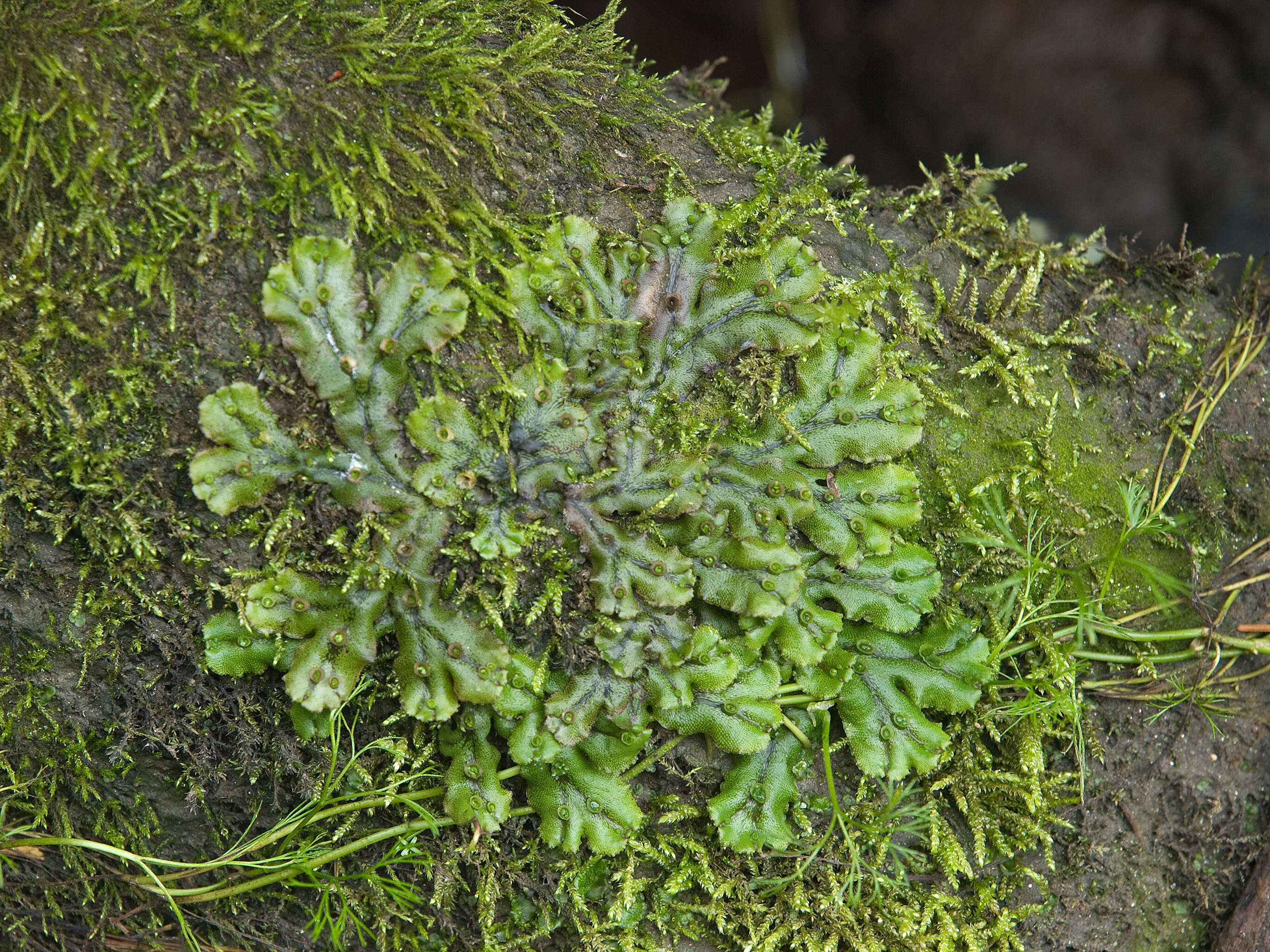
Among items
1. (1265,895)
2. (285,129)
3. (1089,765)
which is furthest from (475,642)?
(1265,895)

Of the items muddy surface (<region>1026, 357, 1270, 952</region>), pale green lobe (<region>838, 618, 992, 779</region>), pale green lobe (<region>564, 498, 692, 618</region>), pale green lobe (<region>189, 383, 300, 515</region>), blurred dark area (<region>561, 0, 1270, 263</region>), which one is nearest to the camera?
pale green lobe (<region>189, 383, 300, 515</region>)

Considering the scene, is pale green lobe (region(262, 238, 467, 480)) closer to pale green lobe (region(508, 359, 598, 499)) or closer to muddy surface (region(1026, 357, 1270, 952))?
pale green lobe (region(508, 359, 598, 499))

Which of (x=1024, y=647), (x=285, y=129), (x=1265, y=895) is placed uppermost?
(x=285, y=129)

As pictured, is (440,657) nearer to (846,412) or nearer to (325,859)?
(325,859)

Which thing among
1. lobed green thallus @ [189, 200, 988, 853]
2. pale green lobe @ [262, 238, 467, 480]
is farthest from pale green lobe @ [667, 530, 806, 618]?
pale green lobe @ [262, 238, 467, 480]

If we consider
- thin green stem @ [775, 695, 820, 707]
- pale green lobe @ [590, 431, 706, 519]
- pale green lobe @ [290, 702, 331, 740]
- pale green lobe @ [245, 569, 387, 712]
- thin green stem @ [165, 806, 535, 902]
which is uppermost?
pale green lobe @ [590, 431, 706, 519]

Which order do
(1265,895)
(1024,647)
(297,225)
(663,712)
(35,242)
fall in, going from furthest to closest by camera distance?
(1265,895), (1024,647), (663,712), (297,225), (35,242)

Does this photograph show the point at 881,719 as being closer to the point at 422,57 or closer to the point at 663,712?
the point at 663,712
